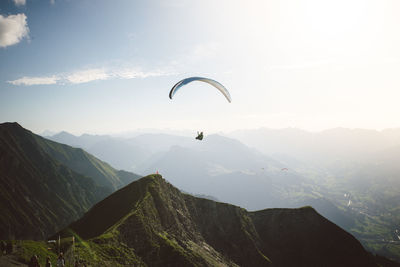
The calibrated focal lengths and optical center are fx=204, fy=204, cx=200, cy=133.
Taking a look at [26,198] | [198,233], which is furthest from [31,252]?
[26,198]

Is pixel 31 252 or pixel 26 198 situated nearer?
pixel 31 252

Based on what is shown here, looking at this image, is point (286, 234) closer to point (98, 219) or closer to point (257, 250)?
point (257, 250)

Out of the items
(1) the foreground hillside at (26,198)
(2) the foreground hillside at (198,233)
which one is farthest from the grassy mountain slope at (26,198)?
(2) the foreground hillside at (198,233)

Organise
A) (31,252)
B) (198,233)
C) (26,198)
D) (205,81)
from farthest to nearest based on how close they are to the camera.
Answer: (26,198) < (198,233) < (205,81) < (31,252)

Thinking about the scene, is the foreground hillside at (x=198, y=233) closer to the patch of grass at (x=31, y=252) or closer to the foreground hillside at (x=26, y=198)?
the patch of grass at (x=31, y=252)

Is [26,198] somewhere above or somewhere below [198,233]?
below

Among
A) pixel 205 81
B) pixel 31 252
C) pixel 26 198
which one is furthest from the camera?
pixel 26 198

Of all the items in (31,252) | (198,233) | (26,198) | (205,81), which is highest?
(205,81)

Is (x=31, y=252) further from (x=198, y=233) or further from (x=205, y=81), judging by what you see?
(x=198, y=233)
